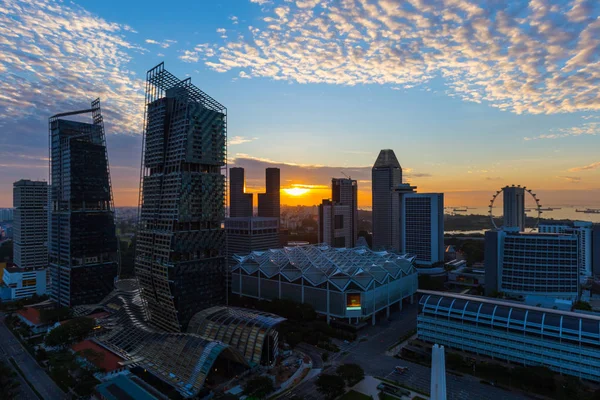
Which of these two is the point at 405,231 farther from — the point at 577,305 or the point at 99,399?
the point at 99,399

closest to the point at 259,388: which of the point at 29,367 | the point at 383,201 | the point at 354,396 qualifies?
the point at 354,396

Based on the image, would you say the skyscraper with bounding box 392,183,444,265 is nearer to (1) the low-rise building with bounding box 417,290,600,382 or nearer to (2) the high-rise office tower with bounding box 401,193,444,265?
(2) the high-rise office tower with bounding box 401,193,444,265

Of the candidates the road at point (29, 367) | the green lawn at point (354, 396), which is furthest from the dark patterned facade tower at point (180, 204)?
the green lawn at point (354, 396)

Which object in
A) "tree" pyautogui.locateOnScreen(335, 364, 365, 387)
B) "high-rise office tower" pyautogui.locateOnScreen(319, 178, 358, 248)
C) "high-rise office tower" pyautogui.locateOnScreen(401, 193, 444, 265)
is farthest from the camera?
"high-rise office tower" pyautogui.locateOnScreen(319, 178, 358, 248)

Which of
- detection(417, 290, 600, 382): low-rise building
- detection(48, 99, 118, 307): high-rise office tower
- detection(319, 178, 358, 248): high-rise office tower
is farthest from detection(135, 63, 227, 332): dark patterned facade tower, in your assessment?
detection(319, 178, 358, 248): high-rise office tower

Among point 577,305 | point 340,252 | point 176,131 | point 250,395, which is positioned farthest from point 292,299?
point 577,305

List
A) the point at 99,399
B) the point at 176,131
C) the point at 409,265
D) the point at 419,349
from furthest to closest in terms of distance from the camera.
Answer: the point at 409,265 → the point at 176,131 → the point at 419,349 → the point at 99,399
